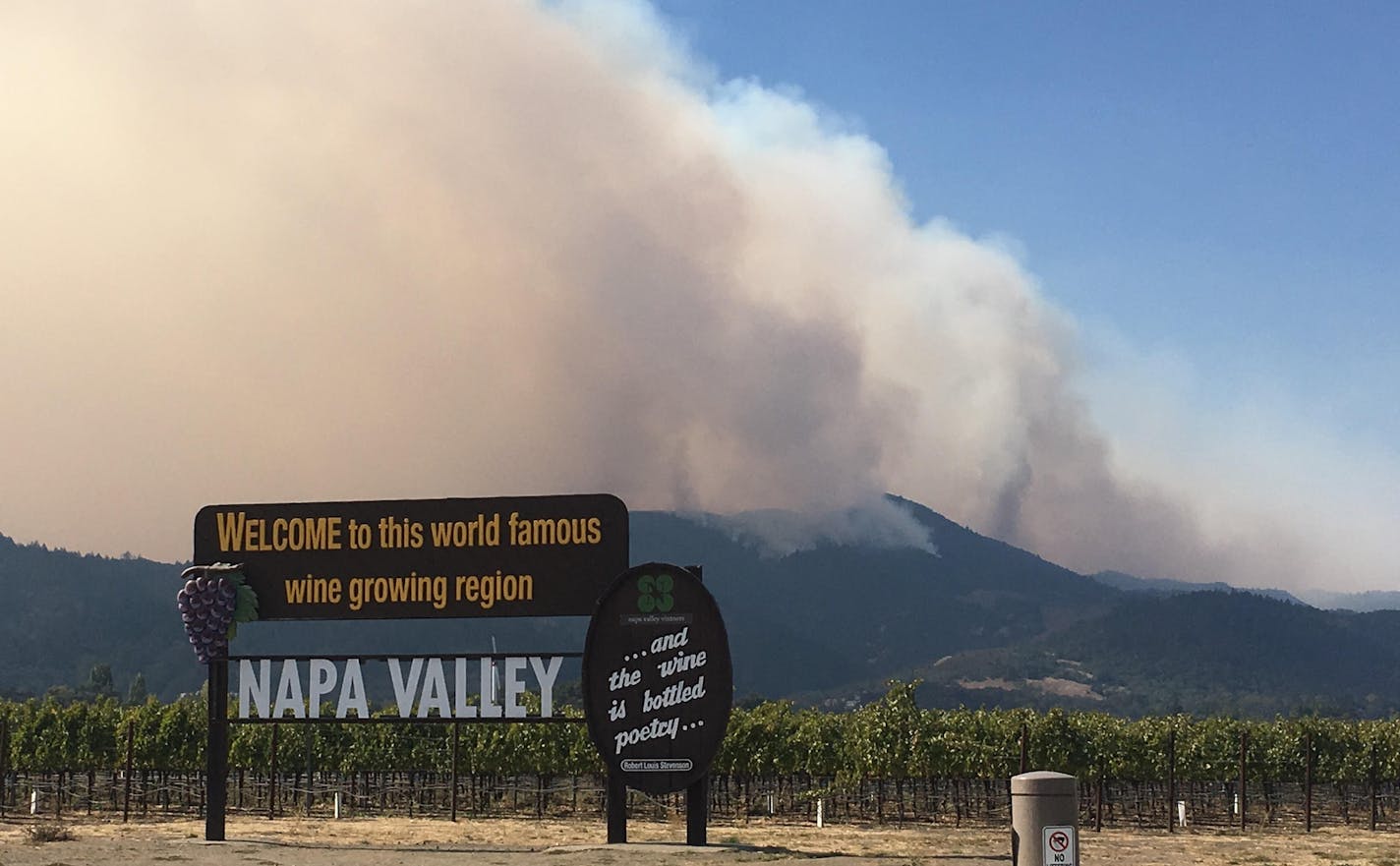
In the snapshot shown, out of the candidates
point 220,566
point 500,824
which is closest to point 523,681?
point 220,566

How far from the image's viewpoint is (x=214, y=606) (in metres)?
31.7

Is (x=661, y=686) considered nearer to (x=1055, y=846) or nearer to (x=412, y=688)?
(x=412, y=688)

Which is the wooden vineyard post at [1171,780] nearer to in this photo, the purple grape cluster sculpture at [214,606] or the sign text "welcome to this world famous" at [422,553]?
the sign text "welcome to this world famous" at [422,553]

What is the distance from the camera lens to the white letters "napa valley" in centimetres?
3067

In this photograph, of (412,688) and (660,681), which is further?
(412,688)

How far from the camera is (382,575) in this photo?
3172cm

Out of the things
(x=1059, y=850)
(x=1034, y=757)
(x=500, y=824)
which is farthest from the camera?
(x=1034, y=757)

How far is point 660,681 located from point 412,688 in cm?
572

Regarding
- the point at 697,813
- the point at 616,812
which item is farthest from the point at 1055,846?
the point at 616,812

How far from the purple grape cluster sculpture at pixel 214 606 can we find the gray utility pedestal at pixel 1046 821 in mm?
19006

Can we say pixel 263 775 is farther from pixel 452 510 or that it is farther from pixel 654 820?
pixel 452 510

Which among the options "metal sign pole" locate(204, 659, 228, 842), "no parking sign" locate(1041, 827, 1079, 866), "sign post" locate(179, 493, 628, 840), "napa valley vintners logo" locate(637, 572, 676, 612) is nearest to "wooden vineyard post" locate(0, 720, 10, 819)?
"metal sign pole" locate(204, 659, 228, 842)

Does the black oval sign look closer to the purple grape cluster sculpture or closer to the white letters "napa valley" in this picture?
the white letters "napa valley"

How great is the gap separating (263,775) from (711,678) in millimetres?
45852
